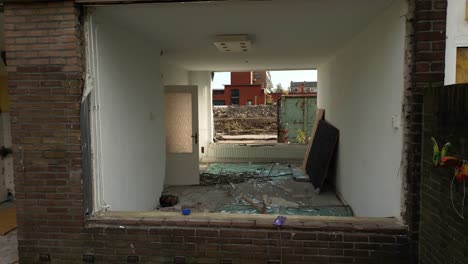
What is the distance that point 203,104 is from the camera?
30.8 feet

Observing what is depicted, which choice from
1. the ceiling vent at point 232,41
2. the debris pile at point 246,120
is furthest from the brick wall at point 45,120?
the debris pile at point 246,120

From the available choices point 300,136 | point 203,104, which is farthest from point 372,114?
point 300,136

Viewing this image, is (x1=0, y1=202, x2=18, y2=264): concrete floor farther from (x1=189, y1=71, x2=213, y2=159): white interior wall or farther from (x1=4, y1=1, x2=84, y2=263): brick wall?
(x1=189, y1=71, x2=213, y2=159): white interior wall

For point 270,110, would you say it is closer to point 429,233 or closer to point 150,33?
point 150,33

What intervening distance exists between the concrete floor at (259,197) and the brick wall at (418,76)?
6.84 feet

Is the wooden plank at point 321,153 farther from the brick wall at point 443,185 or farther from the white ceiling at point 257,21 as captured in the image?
the brick wall at point 443,185

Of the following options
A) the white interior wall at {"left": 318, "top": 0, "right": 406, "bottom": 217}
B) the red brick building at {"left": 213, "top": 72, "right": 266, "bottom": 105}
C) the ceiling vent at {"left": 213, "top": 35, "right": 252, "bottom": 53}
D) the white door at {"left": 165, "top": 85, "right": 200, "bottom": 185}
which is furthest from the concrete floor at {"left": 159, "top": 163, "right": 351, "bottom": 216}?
the red brick building at {"left": 213, "top": 72, "right": 266, "bottom": 105}

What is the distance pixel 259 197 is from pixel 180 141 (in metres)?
2.04

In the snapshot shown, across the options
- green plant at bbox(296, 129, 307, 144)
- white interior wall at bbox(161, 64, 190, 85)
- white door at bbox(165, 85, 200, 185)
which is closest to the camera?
white interior wall at bbox(161, 64, 190, 85)

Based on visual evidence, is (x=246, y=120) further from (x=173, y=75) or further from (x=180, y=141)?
(x=180, y=141)

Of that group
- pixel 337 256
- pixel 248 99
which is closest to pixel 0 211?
pixel 337 256

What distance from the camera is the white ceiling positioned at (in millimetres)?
2977

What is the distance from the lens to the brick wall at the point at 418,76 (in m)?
2.59

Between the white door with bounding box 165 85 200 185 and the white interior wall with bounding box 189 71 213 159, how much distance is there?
2.39 m
